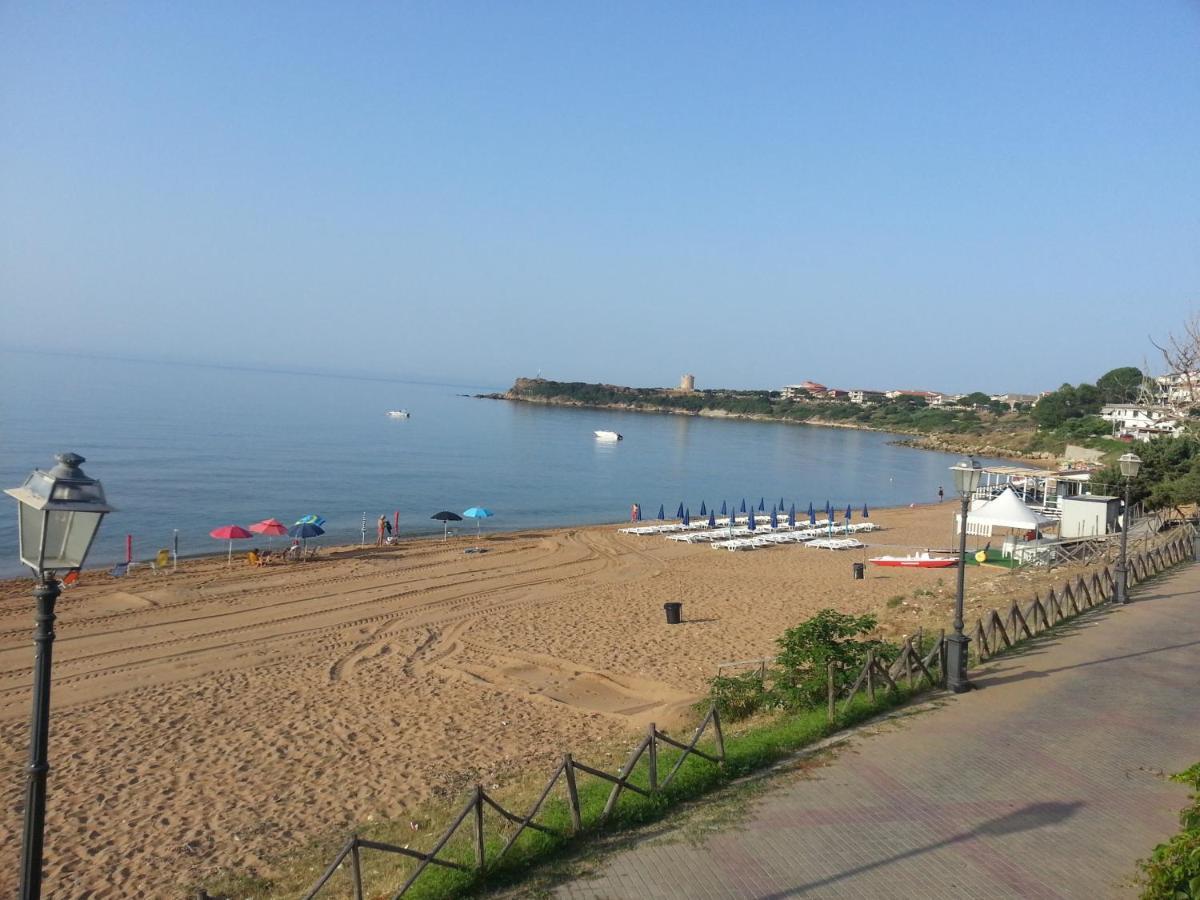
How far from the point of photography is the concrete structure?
28391 millimetres

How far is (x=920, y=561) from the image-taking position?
29.0 m

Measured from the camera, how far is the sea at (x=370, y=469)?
136 ft

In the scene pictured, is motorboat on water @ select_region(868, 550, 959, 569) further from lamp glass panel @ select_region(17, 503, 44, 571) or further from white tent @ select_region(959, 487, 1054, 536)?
lamp glass panel @ select_region(17, 503, 44, 571)

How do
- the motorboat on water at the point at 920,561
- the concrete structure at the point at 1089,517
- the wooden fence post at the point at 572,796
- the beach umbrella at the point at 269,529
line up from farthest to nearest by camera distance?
the beach umbrella at the point at 269,529, the motorboat on water at the point at 920,561, the concrete structure at the point at 1089,517, the wooden fence post at the point at 572,796

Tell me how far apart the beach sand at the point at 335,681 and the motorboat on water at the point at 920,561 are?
0.80 metres

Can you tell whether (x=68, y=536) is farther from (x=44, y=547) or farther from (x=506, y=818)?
(x=506, y=818)

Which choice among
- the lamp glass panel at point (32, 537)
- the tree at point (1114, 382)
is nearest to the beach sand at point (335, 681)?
the lamp glass panel at point (32, 537)

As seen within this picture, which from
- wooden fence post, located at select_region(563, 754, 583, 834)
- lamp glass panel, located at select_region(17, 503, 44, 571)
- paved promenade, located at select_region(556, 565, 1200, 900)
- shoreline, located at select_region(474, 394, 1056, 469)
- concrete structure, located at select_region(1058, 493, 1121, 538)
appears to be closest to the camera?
lamp glass panel, located at select_region(17, 503, 44, 571)

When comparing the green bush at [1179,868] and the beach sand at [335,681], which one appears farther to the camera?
the beach sand at [335,681]

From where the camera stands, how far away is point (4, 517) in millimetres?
35750

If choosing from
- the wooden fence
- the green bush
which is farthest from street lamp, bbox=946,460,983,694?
the green bush

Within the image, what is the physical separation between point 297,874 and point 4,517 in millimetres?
34503

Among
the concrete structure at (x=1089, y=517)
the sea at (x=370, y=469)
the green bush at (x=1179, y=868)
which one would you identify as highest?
the green bush at (x=1179, y=868)

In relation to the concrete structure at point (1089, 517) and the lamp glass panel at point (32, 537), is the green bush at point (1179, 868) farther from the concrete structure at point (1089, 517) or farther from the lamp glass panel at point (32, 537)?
the concrete structure at point (1089, 517)
